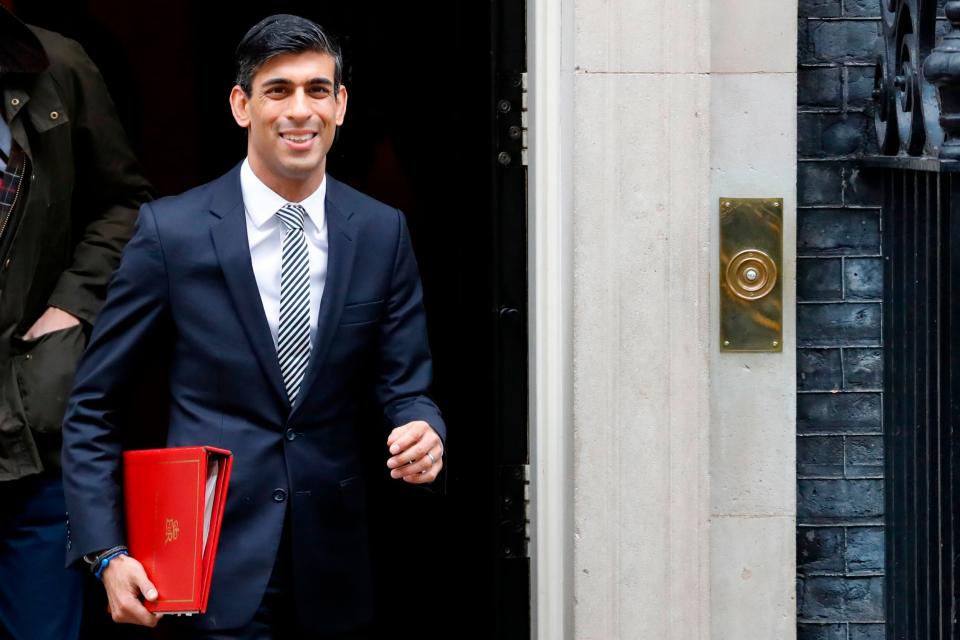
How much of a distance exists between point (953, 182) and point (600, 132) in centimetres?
104

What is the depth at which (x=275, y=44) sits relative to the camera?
345cm

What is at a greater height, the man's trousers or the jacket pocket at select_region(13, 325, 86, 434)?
the jacket pocket at select_region(13, 325, 86, 434)

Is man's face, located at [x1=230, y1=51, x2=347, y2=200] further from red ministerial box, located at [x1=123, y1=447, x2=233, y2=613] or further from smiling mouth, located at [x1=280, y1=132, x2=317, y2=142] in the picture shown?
red ministerial box, located at [x1=123, y1=447, x2=233, y2=613]

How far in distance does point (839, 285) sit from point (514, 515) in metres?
1.10

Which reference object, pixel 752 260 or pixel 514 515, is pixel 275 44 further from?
pixel 514 515

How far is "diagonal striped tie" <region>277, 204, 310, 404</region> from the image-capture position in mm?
3523

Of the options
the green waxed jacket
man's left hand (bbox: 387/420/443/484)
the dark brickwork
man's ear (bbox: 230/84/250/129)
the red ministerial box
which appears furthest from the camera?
the dark brickwork

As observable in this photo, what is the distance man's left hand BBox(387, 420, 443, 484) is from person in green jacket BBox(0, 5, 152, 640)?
1005 mm

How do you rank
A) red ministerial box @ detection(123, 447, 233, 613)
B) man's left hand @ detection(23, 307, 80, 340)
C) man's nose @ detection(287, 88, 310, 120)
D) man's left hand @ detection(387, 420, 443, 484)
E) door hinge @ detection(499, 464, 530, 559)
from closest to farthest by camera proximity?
red ministerial box @ detection(123, 447, 233, 613) < man's left hand @ detection(387, 420, 443, 484) < man's nose @ detection(287, 88, 310, 120) < man's left hand @ detection(23, 307, 80, 340) < door hinge @ detection(499, 464, 530, 559)

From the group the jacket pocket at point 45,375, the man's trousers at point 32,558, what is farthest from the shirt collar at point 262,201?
the man's trousers at point 32,558

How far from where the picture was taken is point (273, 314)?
11.6 ft

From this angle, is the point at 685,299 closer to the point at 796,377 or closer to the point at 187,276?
the point at 796,377

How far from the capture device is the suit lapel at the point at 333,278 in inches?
138

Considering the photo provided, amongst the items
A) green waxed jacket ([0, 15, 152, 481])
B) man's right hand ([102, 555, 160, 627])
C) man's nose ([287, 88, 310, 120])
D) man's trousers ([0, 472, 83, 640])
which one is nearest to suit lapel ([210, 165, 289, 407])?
man's nose ([287, 88, 310, 120])
